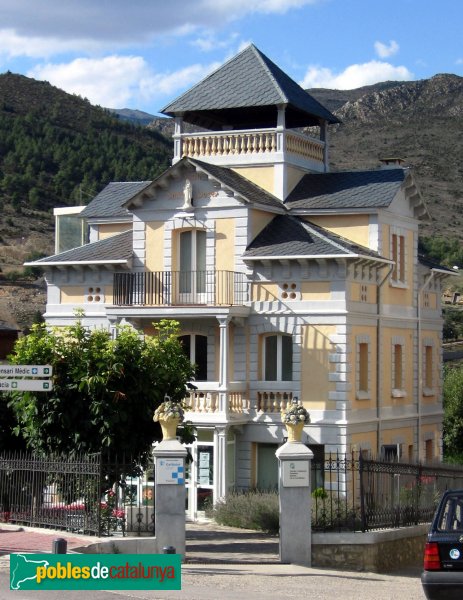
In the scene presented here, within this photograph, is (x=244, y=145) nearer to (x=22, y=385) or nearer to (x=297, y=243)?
(x=297, y=243)

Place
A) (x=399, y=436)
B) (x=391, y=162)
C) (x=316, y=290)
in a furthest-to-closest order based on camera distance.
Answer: (x=391, y=162)
(x=399, y=436)
(x=316, y=290)

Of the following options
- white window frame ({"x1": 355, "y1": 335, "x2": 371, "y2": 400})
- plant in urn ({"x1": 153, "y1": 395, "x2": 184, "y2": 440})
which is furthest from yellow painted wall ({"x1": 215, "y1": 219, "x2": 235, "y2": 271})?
plant in urn ({"x1": 153, "y1": 395, "x2": 184, "y2": 440})

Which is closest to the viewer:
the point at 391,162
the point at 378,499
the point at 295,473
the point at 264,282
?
the point at 295,473

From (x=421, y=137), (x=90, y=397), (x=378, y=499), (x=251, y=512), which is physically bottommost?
(x=251, y=512)

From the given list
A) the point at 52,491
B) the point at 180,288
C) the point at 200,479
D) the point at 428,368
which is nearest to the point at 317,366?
the point at 200,479

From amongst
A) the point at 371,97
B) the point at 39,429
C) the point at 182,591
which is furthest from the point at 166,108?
the point at 371,97

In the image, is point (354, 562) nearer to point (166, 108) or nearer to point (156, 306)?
point (156, 306)

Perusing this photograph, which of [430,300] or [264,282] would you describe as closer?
[264,282]

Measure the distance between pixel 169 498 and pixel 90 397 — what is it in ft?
12.9

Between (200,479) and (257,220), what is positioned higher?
(257,220)

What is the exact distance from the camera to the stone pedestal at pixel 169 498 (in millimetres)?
24000

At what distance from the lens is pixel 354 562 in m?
24.6

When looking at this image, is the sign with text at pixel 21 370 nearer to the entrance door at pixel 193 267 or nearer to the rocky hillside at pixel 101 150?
the entrance door at pixel 193 267

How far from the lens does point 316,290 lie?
33.5 metres
